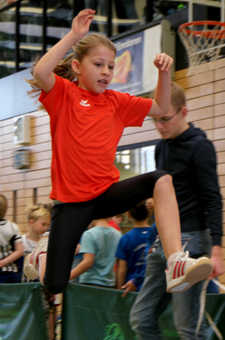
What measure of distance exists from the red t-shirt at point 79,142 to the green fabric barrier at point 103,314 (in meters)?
0.87

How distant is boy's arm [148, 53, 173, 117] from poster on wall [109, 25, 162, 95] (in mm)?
3609

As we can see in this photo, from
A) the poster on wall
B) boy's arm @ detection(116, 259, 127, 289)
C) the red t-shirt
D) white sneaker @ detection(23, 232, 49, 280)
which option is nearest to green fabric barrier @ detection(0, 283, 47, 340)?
white sneaker @ detection(23, 232, 49, 280)

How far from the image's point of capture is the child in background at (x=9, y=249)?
469 centimetres

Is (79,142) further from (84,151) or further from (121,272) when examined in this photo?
(121,272)

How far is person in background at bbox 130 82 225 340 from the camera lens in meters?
2.62

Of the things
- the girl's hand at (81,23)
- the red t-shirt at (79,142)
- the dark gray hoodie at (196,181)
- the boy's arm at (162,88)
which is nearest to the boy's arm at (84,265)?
the red t-shirt at (79,142)

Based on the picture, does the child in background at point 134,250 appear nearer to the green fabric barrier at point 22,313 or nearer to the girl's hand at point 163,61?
the green fabric barrier at point 22,313

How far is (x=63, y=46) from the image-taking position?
2.60 meters

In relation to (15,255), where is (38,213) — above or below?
above

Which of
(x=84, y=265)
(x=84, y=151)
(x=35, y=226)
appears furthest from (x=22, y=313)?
(x=84, y=151)

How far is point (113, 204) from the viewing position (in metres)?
2.78

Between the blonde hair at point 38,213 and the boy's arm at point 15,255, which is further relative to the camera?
the blonde hair at point 38,213

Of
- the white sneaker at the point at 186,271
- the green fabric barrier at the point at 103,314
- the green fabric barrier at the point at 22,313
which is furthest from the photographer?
the green fabric barrier at the point at 22,313

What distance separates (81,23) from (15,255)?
273cm
